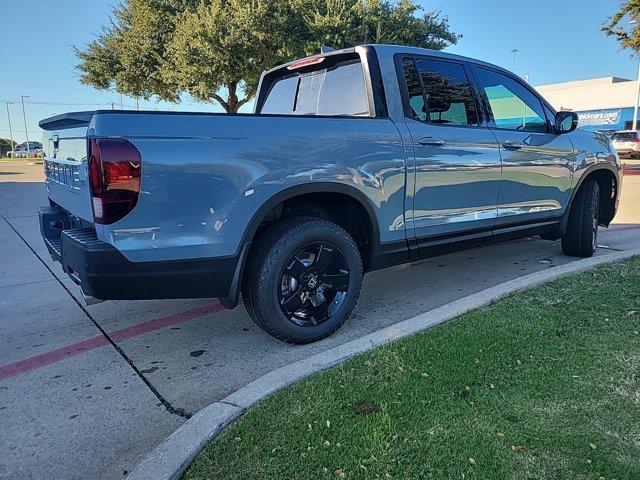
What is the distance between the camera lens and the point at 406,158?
3561mm

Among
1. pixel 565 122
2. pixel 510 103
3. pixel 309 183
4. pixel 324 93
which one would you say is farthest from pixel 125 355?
pixel 565 122

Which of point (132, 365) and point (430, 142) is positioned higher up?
point (430, 142)

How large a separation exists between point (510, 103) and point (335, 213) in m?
2.27

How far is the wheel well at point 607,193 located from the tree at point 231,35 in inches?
511

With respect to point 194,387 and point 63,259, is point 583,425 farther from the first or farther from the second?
point 63,259

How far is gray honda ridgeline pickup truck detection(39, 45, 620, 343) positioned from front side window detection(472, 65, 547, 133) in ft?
0.06

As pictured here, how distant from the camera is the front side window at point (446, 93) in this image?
3.89m

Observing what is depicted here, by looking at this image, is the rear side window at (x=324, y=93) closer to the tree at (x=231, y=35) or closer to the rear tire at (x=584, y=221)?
the rear tire at (x=584, y=221)

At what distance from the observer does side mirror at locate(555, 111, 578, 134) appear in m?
4.87

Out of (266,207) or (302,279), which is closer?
(266,207)

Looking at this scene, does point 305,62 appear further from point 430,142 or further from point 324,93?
point 430,142

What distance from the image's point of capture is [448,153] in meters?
3.82

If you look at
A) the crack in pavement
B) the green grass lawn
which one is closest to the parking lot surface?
the crack in pavement

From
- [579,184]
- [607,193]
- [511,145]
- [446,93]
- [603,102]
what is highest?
[603,102]
